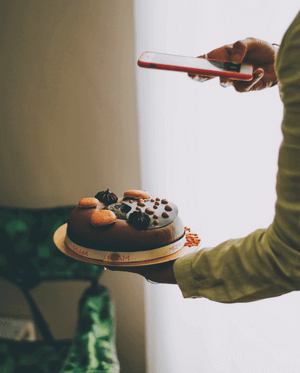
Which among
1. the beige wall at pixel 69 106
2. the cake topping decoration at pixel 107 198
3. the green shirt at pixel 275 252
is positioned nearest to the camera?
the green shirt at pixel 275 252

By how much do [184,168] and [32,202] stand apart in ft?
2.90

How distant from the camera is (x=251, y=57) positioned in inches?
17.8

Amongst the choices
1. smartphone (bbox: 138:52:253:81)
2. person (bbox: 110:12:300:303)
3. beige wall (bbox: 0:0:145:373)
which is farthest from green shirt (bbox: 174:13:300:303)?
beige wall (bbox: 0:0:145:373)

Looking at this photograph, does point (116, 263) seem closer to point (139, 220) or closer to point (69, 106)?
point (139, 220)

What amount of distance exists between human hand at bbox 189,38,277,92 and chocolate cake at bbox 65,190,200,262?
0.23 m

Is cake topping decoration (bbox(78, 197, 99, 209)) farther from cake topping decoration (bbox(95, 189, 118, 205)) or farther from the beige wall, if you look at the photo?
the beige wall

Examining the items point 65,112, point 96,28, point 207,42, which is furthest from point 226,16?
point 65,112

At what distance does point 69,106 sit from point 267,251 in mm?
1103

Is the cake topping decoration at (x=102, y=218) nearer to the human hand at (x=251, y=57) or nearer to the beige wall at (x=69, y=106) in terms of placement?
the human hand at (x=251, y=57)

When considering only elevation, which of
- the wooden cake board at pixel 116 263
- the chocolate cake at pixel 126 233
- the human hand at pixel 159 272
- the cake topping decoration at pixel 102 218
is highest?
the cake topping decoration at pixel 102 218

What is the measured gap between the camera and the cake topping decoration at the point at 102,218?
397 mm

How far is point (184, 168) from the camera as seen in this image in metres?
0.82

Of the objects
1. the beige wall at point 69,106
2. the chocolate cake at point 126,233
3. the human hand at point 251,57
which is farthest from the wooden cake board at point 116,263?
the beige wall at point 69,106

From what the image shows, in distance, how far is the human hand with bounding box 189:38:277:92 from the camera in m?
0.39
